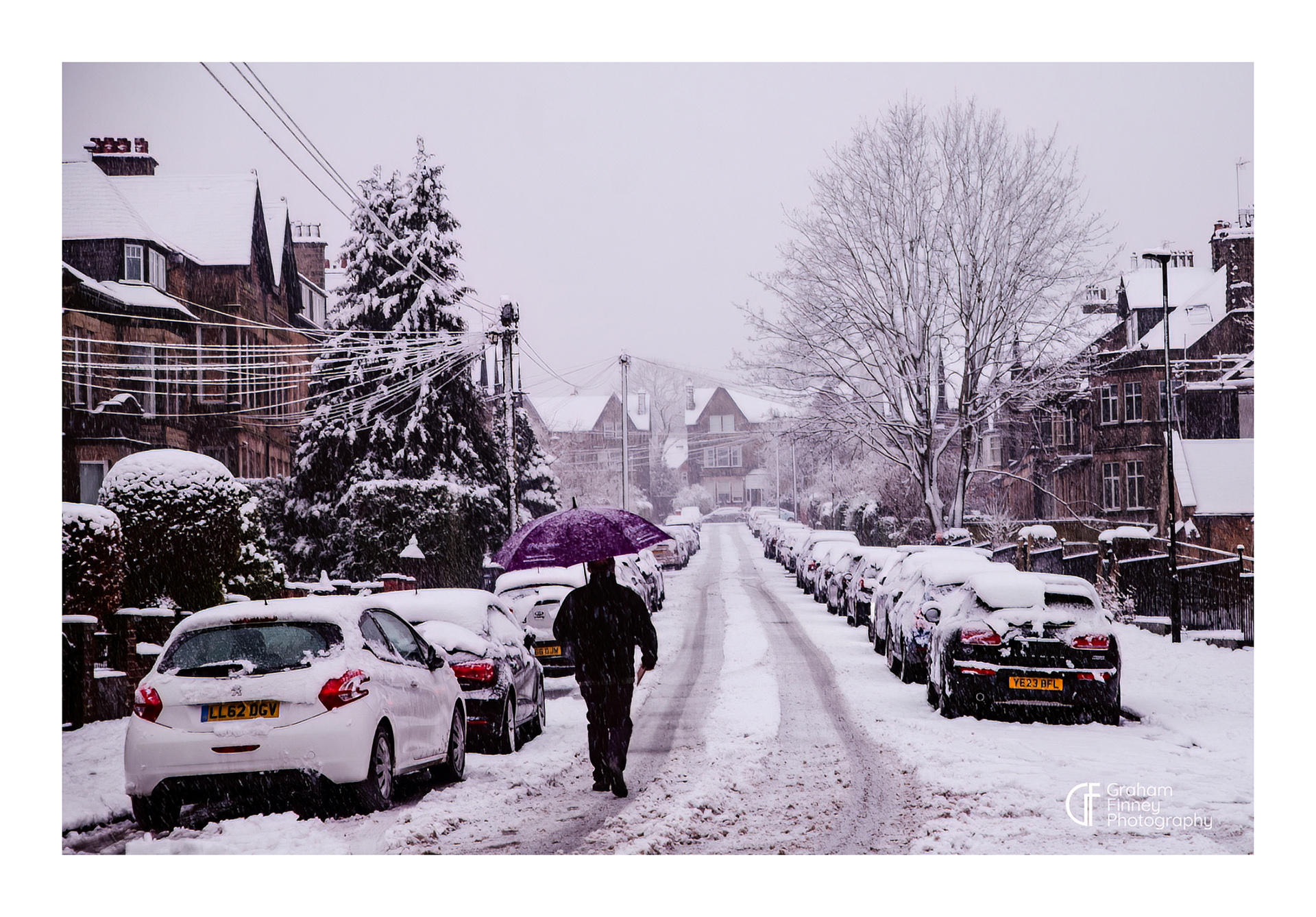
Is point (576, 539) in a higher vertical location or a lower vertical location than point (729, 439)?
lower

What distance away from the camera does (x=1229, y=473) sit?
34.9ft

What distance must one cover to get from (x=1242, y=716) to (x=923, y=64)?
21.0ft

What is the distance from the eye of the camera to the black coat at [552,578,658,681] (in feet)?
27.6

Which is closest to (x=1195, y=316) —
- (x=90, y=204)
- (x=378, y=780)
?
(x=378, y=780)

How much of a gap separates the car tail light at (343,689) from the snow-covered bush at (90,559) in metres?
4.02

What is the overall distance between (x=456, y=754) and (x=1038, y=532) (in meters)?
12.5

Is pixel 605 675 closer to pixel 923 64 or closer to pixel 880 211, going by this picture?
pixel 923 64

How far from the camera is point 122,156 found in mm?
10336

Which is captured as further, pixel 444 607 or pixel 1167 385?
pixel 1167 385

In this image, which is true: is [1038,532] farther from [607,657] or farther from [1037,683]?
[607,657]

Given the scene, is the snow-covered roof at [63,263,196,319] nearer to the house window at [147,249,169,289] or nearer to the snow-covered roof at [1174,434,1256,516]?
the house window at [147,249,169,289]

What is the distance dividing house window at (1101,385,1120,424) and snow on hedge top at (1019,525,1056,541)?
3.32m

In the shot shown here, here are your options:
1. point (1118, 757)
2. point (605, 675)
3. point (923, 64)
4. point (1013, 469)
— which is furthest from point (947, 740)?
point (1013, 469)

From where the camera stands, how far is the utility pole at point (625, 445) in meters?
14.6
